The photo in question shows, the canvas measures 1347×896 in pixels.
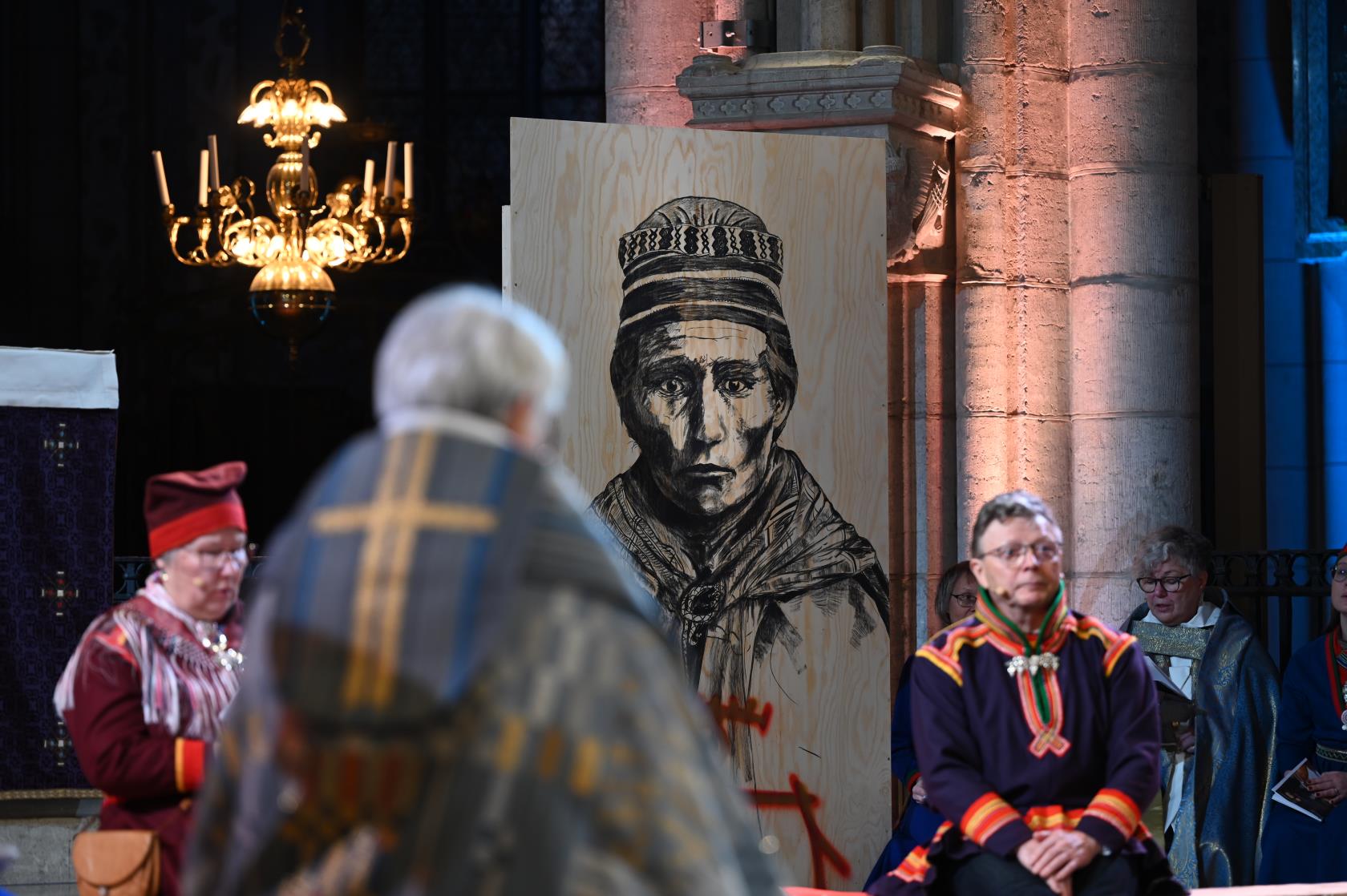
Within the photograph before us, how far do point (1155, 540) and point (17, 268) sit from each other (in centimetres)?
885

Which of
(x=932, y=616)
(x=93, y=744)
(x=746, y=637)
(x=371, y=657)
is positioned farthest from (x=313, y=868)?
(x=932, y=616)

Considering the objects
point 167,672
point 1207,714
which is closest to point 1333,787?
point 1207,714

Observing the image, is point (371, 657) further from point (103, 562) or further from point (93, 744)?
A: point (103, 562)

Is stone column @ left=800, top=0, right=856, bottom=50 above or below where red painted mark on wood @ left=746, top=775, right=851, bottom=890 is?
above

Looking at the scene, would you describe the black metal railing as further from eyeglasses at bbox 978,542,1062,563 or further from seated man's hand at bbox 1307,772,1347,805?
eyeglasses at bbox 978,542,1062,563

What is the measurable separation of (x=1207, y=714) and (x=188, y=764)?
354cm

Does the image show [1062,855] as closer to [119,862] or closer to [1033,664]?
[1033,664]

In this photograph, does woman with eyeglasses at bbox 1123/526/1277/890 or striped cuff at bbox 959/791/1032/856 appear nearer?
striped cuff at bbox 959/791/1032/856

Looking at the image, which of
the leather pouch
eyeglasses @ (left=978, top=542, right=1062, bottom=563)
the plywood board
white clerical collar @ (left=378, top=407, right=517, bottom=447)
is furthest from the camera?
the plywood board

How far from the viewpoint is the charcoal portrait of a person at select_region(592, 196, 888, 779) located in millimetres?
5758

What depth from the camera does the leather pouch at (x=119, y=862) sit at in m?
3.73

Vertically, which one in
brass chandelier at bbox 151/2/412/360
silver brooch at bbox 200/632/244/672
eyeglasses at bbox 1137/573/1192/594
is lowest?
silver brooch at bbox 200/632/244/672

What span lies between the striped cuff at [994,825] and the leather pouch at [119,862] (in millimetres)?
1542

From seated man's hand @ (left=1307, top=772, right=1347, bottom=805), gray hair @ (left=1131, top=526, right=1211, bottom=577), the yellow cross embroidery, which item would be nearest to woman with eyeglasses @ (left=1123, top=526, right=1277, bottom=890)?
gray hair @ (left=1131, top=526, right=1211, bottom=577)
